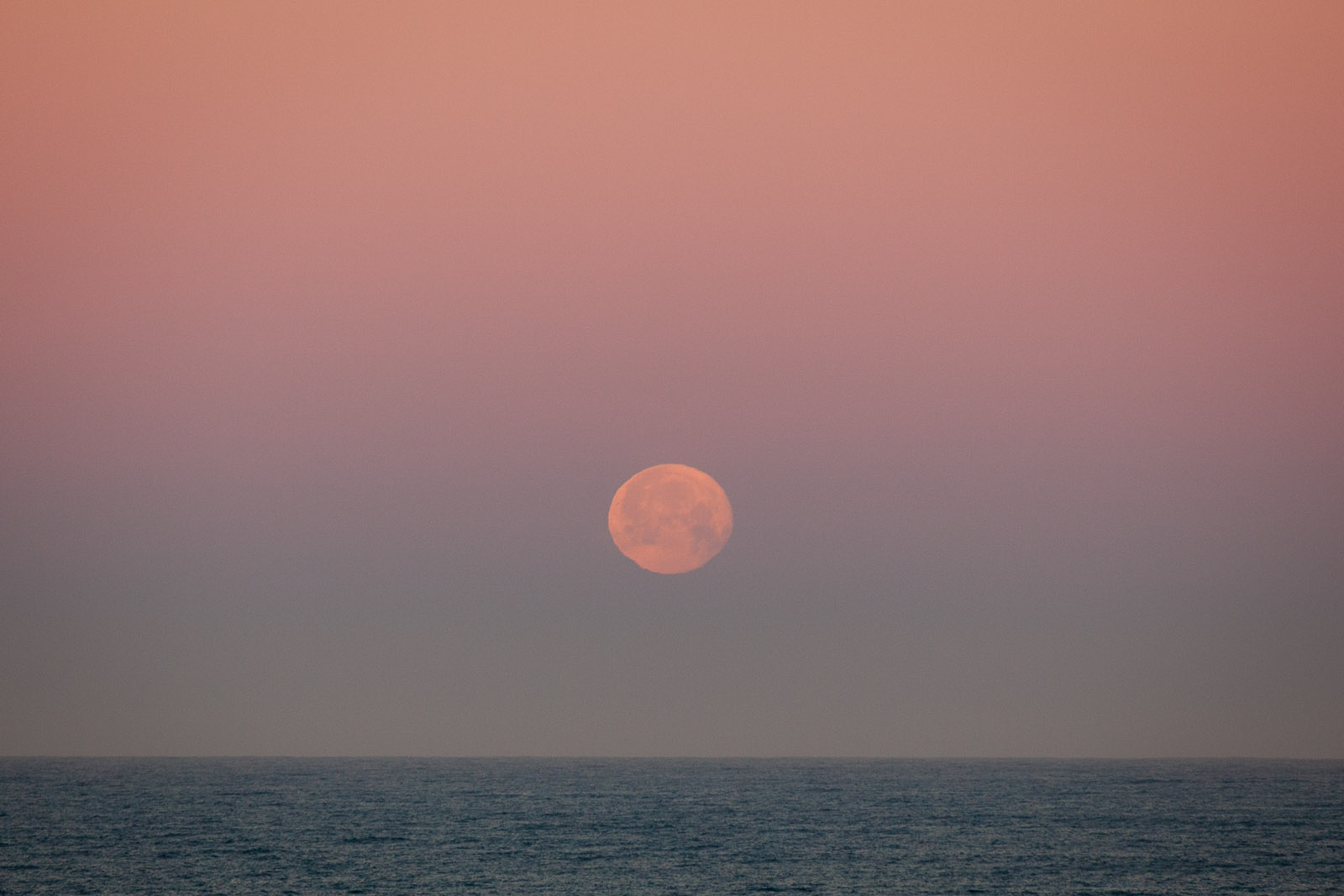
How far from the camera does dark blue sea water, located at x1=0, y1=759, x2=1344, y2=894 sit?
203 ft

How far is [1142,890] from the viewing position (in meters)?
60.8

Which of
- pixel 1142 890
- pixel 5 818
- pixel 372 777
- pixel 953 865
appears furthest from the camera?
pixel 372 777

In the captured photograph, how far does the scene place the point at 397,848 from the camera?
2926 inches

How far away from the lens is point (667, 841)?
7912cm

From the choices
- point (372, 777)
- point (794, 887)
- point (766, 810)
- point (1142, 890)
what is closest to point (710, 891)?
point (794, 887)

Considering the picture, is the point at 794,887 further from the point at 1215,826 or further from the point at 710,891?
the point at 1215,826

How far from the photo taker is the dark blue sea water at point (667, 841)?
61.8 m

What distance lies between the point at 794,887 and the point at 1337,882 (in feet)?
103

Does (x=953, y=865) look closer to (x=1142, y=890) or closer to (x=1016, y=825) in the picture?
(x=1142, y=890)

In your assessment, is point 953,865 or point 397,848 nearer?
point 953,865

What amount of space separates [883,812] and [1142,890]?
48.2 m

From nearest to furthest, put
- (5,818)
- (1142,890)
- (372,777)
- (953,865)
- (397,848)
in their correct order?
(1142,890)
(953,865)
(397,848)
(5,818)
(372,777)

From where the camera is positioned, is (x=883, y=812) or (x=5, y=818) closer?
(x=5, y=818)

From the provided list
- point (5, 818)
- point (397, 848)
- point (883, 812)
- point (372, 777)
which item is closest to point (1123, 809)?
point (883, 812)
